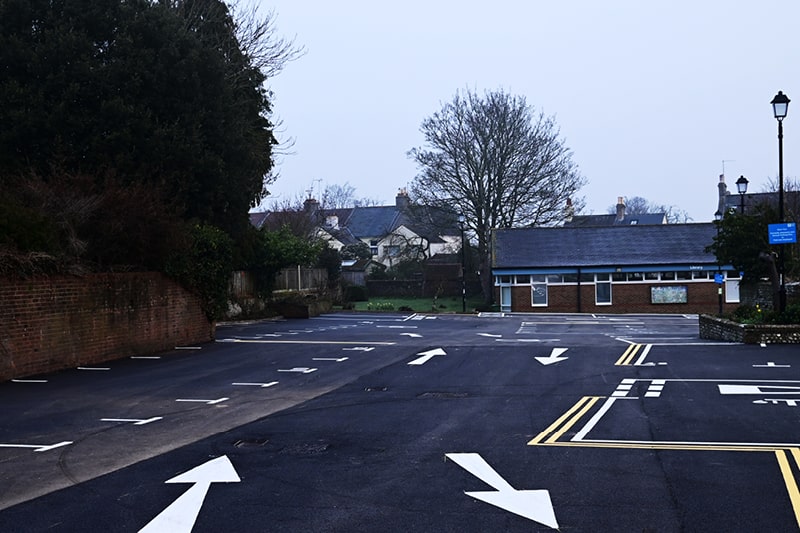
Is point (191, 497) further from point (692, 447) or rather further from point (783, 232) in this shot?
point (783, 232)

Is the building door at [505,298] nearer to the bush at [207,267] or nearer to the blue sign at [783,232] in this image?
the bush at [207,267]

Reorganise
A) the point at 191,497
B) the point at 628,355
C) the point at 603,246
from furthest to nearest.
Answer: the point at 603,246, the point at 628,355, the point at 191,497

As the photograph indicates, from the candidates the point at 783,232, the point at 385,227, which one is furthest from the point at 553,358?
the point at 385,227

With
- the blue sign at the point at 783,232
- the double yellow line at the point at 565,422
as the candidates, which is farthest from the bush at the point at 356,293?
the double yellow line at the point at 565,422

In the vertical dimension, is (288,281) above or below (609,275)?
above

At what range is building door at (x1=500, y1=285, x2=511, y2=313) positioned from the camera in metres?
57.7

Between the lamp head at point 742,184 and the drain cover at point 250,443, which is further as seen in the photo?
the lamp head at point 742,184

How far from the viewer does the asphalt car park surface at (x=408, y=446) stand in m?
7.25

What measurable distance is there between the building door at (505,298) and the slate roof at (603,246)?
1.62 meters

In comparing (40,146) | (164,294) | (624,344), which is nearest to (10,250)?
(164,294)

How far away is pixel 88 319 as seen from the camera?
2008cm

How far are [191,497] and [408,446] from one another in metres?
3.10

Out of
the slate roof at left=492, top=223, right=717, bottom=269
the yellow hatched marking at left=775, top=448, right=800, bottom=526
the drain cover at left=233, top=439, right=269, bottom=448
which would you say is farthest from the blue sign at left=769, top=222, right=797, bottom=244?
the slate roof at left=492, top=223, right=717, bottom=269

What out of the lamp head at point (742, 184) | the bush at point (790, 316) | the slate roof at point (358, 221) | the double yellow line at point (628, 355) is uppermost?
the slate roof at point (358, 221)
